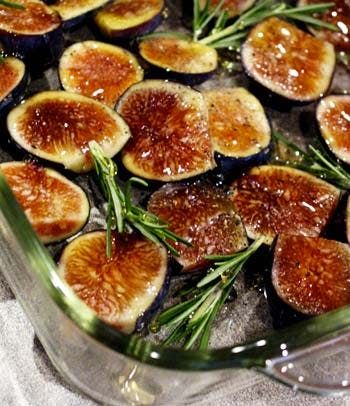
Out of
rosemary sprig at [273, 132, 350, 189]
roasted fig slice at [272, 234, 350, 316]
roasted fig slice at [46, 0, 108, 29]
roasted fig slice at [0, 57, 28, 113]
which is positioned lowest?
roasted fig slice at [272, 234, 350, 316]

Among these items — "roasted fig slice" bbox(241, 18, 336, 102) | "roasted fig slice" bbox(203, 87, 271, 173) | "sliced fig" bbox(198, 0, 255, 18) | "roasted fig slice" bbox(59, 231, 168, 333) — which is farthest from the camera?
"sliced fig" bbox(198, 0, 255, 18)

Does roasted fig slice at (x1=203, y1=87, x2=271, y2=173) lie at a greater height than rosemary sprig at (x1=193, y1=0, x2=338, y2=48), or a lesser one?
lesser

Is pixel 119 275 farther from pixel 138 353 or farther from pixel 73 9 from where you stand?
pixel 73 9

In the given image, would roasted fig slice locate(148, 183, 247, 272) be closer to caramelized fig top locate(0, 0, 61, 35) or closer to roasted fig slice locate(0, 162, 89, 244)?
roasted fig slice locate(0, 162, 89, 244)

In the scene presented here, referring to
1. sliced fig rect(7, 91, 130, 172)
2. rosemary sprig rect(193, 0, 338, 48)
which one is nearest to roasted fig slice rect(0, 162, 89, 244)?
sliced fig rect(7, 91, 130, 172)

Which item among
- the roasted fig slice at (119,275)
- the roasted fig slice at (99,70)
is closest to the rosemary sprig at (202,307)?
the roasted fig slice at (119,275)

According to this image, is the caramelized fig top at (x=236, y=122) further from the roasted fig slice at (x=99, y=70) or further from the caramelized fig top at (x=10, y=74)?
the caramelized fig top at (x=10, y=74)
